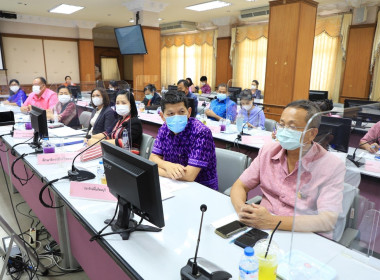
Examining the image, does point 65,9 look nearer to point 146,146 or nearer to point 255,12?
point 255,12

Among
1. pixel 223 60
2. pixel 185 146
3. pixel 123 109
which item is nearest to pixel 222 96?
pixel 123 109

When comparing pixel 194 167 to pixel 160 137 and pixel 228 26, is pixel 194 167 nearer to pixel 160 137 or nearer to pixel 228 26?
pixel 160 137

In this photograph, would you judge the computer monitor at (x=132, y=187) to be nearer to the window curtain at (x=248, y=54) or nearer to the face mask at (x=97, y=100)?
the face mask at (x=97, y=100)

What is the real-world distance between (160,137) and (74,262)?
1.07 metres

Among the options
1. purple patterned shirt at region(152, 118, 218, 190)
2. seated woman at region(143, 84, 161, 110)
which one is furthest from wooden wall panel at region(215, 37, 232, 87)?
purple patterned shirt at region(152, 118, 218, 190)

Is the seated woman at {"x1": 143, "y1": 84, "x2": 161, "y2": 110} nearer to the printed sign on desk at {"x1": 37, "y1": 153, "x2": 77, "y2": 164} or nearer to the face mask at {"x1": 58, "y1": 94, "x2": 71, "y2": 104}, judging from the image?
the face mask at {"x1": 58, "y1": 94, "x2": 71, "y2": 104}

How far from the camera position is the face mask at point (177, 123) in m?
1.89

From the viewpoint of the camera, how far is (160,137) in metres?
2.11

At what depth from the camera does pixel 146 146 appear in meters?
2.57

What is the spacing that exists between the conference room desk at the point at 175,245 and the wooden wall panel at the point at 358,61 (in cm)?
641

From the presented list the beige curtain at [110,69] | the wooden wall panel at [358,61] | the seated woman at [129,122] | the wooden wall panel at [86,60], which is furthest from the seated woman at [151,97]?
the beige curtain at [110,69]

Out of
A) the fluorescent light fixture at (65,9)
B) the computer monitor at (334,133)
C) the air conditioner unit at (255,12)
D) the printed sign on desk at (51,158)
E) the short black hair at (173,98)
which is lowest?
the printed sign on desk at (51,158)

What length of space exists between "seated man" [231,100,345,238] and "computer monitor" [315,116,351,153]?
24mm

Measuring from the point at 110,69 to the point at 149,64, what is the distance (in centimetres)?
623
